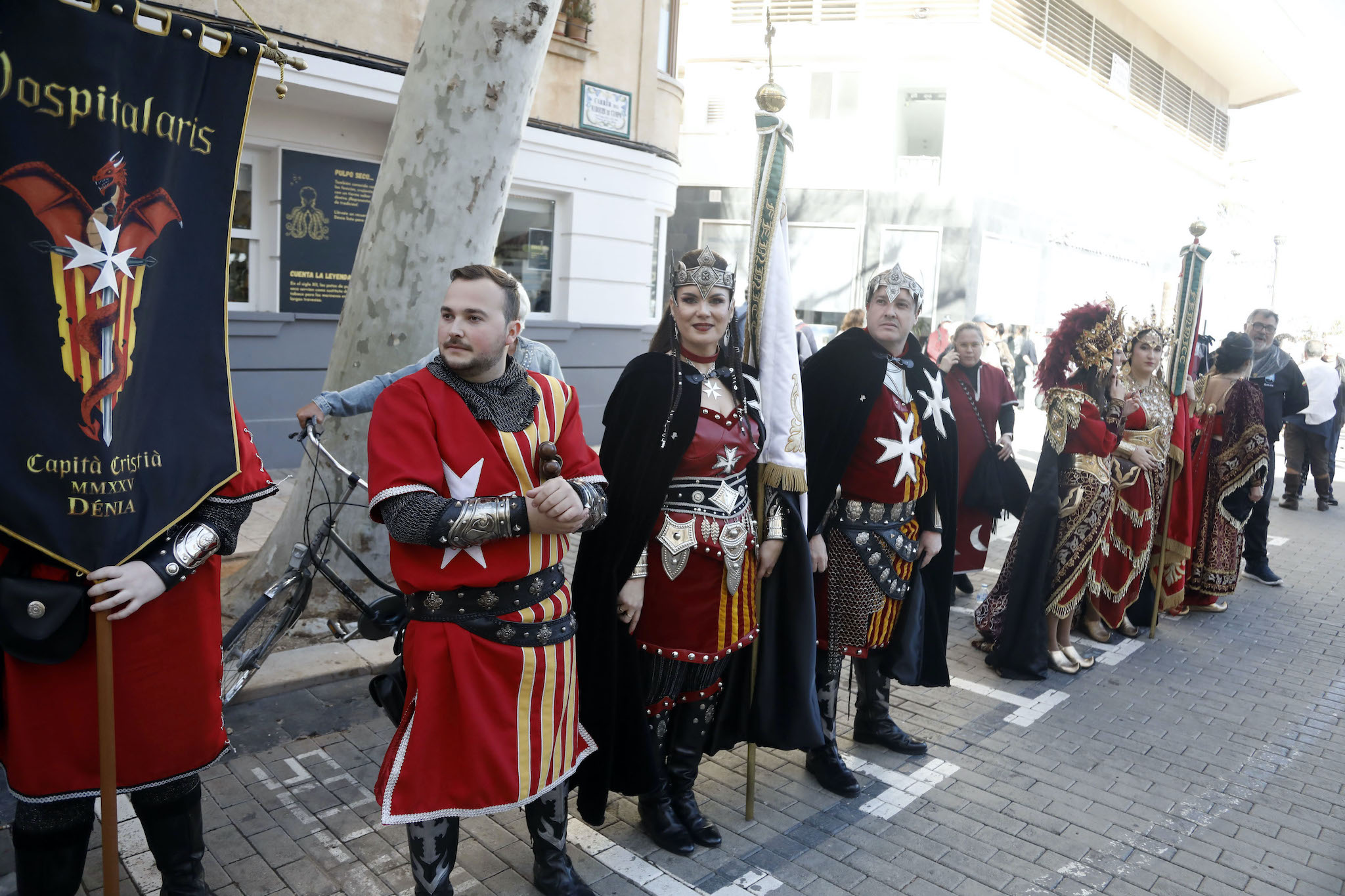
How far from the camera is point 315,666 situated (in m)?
4.72

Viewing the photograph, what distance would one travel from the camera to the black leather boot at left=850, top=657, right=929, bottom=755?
4.32 meters

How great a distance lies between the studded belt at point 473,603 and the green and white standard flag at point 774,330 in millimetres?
1223

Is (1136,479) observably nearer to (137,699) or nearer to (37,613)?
(137,699)

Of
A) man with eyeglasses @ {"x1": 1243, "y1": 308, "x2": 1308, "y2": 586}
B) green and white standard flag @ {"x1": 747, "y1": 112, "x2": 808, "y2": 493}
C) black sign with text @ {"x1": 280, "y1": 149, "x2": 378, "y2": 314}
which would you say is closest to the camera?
green and white standard flag @ {"x1": 747, "y1": 112, "x2": 808, "y2": 493}

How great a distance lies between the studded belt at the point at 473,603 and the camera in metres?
2.56

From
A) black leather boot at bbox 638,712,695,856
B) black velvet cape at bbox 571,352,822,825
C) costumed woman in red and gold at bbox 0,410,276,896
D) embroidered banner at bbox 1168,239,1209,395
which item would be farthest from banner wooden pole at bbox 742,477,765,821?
embroidered banner at bbox 1168,239,1209,395

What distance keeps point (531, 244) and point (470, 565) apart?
9.06m

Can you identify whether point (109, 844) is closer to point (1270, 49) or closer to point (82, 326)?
point (82, 326)

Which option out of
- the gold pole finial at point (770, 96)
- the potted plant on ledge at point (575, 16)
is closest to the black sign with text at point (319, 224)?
the potted plant on ledge at point (575, 16)

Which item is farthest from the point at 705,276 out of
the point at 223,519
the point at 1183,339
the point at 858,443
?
the point at 1183,339

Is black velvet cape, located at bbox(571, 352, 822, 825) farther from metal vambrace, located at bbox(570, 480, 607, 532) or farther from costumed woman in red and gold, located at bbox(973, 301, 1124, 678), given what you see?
costumed woman in red and gold, located at bbox(973, 301, 1124, 678)

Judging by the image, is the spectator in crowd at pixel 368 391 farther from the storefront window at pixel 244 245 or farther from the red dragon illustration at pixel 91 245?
the storefront window at pixel 244 245

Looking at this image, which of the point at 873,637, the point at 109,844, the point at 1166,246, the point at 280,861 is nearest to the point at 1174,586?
the point at 873,637

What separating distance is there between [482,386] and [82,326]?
97 cm
